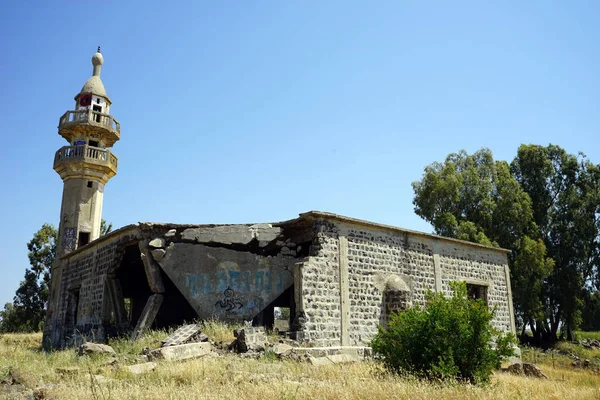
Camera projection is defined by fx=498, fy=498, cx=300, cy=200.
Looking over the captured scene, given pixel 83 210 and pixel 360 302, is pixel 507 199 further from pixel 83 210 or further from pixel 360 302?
pixel 83 210

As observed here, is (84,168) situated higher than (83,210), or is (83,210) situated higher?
(84,168)

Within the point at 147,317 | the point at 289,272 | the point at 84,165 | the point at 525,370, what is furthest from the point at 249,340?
the point at 84,165

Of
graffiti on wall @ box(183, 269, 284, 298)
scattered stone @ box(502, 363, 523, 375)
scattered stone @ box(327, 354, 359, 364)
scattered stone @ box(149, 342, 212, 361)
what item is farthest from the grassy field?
graffiti on wall @ box(183, 269, 284, 298)

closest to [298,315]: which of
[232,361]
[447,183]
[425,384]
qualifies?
[232,361]

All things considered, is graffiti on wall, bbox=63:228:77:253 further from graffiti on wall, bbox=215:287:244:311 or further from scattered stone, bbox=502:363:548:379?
scattered stone, bbox=502:363:548:379

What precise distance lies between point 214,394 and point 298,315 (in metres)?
6.47

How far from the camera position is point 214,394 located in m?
6.80

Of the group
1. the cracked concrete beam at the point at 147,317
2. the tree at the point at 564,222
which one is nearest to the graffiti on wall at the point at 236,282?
the cracked concrete beam at the point at 147,317

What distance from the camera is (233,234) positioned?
572 inches

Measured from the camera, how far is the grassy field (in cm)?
672

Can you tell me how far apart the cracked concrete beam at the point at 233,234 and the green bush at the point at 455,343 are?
22.0 feet

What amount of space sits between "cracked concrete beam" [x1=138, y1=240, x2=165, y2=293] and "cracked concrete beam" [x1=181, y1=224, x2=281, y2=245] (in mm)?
1158

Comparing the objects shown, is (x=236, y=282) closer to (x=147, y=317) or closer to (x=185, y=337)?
(x=147, y=317)

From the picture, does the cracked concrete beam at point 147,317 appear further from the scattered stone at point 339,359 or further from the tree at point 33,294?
the tree at point 33,294
